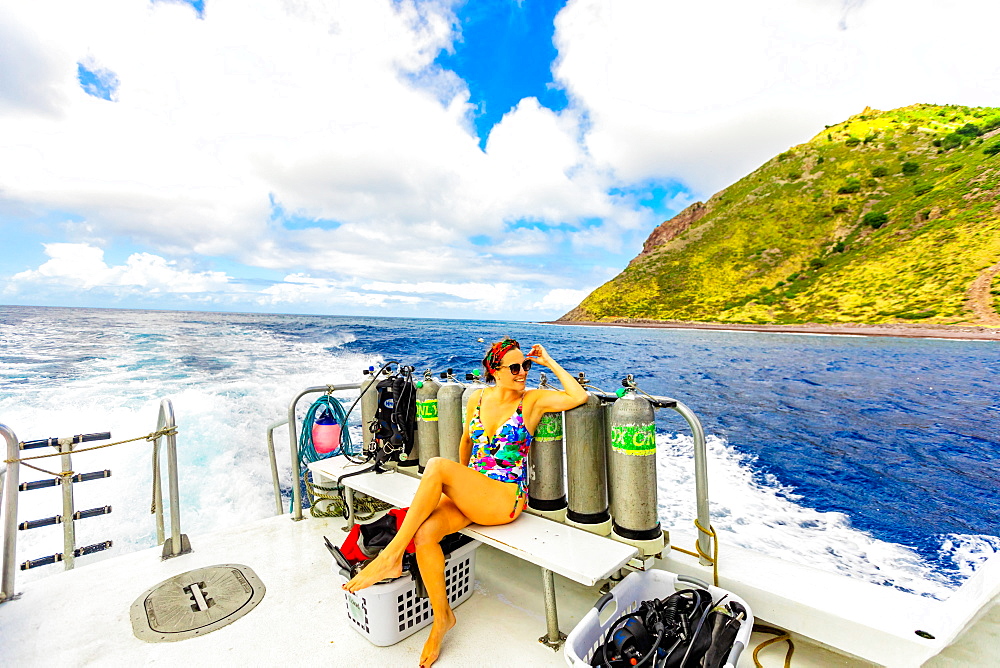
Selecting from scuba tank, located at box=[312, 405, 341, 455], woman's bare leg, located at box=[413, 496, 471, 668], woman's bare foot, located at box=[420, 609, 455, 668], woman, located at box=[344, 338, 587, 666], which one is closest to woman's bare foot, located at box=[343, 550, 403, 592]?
woman, located at box=[344, 338, 587, 666]

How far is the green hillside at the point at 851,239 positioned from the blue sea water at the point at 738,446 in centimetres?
2526

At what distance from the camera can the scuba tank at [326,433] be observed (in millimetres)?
3873

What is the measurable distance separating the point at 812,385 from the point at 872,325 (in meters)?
28.6

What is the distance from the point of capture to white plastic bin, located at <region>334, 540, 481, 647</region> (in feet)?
6.94

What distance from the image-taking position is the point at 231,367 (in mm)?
12977

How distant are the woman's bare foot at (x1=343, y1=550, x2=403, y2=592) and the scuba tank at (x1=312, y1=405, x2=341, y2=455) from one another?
Answer: 1.97m

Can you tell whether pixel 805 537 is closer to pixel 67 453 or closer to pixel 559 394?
pixel 559 394

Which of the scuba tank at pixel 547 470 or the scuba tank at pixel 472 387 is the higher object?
the scuba tank at pixel 472 387

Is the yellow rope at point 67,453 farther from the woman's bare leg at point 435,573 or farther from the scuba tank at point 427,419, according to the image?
the woman's bare leg at point 435,573

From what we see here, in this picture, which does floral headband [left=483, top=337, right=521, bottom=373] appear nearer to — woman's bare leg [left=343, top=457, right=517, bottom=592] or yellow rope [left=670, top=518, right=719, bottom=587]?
woman's bare leg [left=343, top=457, right=517, bottom=592]

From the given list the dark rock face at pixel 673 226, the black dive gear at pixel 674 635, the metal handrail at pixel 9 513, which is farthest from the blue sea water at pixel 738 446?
the dark rock face at pixel 673 226

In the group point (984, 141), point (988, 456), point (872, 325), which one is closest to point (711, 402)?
point (988, 456)

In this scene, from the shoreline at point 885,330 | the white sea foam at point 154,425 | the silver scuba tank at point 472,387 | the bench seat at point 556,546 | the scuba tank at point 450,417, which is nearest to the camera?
the bench seat at point 556,546

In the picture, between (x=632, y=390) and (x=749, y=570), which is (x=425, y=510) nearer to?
(x=632, y=390)
